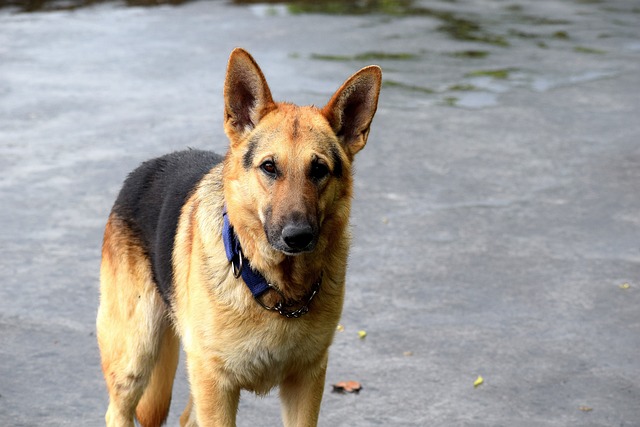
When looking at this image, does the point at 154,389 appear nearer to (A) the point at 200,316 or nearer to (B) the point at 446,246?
(A) the point at 200,316

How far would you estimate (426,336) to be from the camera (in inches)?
253

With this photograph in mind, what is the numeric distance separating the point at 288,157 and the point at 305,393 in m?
1.04

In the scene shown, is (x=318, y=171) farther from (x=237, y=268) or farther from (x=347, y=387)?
(x=347, y=387)

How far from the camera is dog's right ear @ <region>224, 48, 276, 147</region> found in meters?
4.36

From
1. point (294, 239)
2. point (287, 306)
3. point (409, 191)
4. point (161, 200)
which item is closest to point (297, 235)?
point (294, 239)

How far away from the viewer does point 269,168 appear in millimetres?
4242

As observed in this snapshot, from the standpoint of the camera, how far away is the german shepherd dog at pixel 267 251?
4230mm

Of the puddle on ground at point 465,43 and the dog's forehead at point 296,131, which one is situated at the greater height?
the dog's forehead at point 296,131

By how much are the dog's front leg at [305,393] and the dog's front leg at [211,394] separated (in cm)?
26

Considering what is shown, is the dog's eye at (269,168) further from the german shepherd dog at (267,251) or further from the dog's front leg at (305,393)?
the dog's front leg at (305,393)

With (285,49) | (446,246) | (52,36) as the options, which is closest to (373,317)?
(446,246)

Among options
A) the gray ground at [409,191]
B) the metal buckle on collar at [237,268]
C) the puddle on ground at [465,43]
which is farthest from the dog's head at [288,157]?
the puddle on ground at [465,43]

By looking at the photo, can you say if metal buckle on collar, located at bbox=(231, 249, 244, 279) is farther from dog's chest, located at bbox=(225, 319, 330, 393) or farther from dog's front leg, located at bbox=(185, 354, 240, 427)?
dog's front leg, located at bbox=(185, 354, 240, 427)

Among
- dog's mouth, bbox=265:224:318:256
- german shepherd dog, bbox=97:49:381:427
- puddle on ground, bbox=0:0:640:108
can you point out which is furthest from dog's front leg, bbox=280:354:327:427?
puddle on ground, bbox=0:0:640:108
